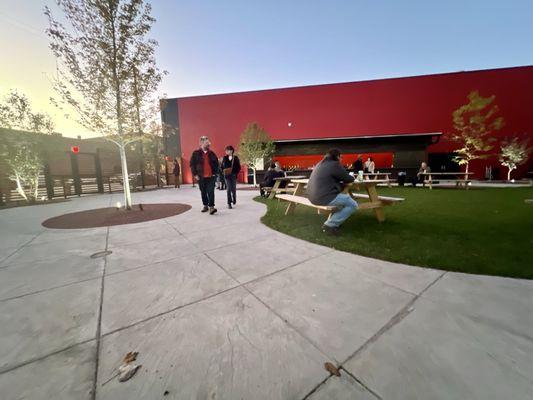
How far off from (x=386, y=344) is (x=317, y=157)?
15975 mm

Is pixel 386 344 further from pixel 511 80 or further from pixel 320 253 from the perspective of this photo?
pixel 511 80

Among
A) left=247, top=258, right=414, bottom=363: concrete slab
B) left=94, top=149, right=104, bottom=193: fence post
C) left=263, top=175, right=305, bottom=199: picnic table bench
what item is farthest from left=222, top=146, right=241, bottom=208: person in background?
left=94, top=149, right=104, bottom=193: fence post

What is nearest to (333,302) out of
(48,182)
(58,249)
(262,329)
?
(262,329)

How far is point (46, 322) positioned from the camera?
5.40ft

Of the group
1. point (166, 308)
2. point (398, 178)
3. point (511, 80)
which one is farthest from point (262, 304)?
point (511, 80)

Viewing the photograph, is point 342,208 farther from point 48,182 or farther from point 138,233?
point 48,182

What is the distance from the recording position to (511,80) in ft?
48.4

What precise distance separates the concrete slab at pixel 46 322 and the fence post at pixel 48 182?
10336 mm

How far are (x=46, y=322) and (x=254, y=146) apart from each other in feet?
41.7

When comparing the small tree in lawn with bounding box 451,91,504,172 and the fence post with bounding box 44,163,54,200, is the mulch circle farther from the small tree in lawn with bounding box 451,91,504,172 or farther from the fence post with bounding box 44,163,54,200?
the small tree in lawn with bounding box 451,91,504,172

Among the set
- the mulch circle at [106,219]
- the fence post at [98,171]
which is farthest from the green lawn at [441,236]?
the fence post at [98,171]

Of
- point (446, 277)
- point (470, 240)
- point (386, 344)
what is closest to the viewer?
point (386, 344)

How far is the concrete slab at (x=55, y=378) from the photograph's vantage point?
1083 millimetres

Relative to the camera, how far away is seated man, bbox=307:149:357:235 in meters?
3.50
